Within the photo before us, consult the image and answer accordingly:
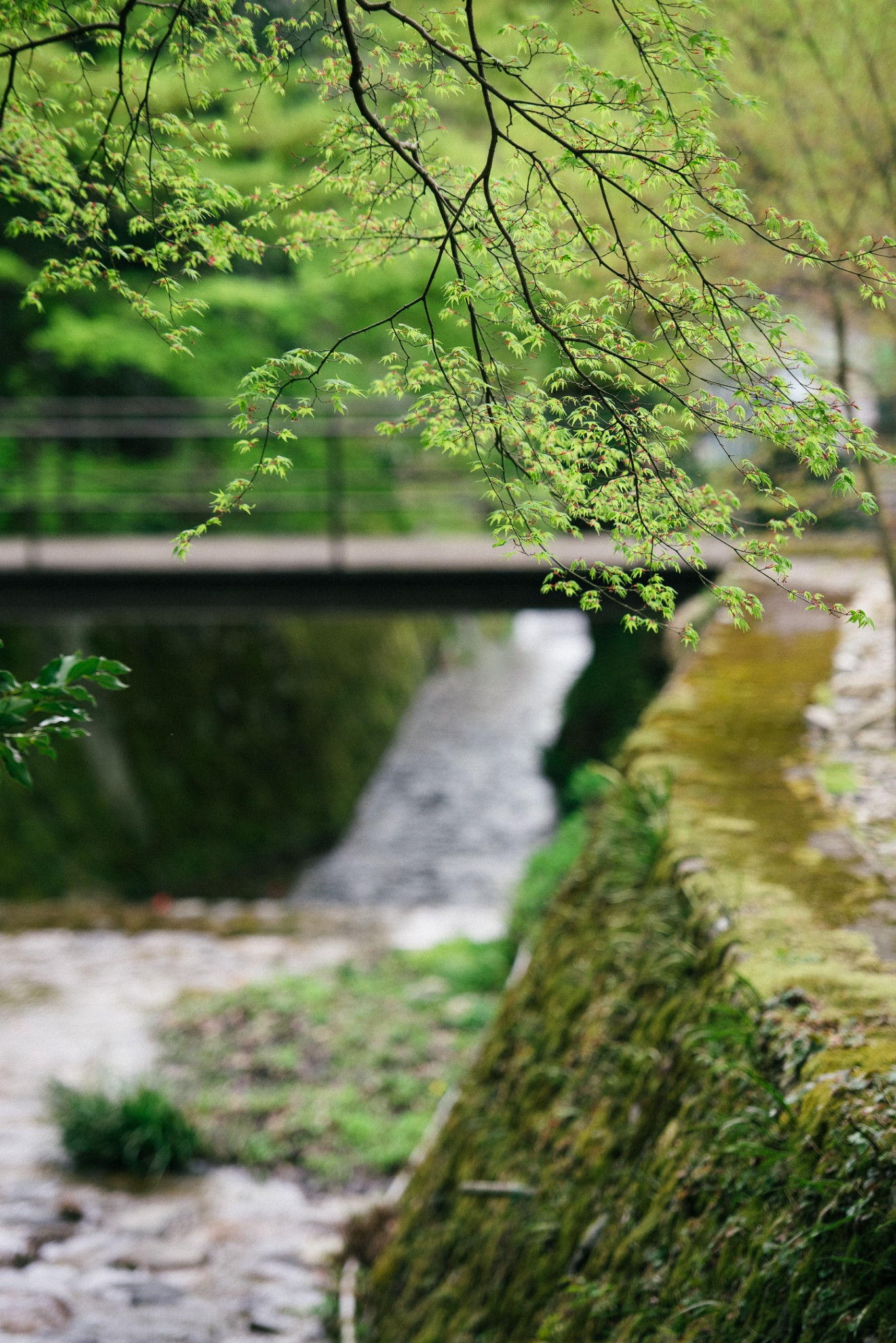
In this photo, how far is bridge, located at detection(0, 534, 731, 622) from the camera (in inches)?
295

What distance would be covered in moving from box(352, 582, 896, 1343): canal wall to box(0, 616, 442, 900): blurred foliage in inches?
235

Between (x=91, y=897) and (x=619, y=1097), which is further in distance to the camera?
(x=91, y=897)

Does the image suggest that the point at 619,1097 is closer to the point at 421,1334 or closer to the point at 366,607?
the point at 421,1334

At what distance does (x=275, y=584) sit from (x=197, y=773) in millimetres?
3221

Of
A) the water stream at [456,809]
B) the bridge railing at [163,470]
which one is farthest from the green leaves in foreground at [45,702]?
the bridge railing at [163,470]

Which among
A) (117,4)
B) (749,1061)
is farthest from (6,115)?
(749,1061)

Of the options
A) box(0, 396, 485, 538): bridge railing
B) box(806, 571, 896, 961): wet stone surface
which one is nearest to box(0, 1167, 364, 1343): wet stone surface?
box(806, 571, 896, 961): wet stone surface

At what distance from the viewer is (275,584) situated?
300 inches

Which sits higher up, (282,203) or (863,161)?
(863,161)

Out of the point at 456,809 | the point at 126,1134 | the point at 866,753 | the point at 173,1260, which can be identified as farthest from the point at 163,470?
the point at 866,753

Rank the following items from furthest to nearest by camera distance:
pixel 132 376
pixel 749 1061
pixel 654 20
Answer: pixel 132 376 → pixel 749 1061 → pixel 654 20

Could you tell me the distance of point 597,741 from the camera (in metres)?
11.3

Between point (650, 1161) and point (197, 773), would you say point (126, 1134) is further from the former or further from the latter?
point (197, 773)

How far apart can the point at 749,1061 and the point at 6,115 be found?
224 centimetres
